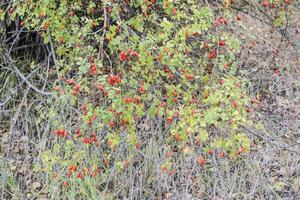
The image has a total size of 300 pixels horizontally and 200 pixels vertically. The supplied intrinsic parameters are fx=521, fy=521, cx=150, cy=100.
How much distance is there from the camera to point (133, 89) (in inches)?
132

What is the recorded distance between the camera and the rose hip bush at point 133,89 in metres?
3.08

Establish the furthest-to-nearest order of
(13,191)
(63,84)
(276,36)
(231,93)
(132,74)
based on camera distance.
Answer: (276,36)
(63,84)
(13,191)
(132,74)
(231,93)

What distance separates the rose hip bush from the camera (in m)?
3.08

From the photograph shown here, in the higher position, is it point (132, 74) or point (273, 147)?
point (132, 74)

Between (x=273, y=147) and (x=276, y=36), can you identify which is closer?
(x=273, y=147)

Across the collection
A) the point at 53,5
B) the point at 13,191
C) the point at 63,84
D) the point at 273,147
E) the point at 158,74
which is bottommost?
the point at 13,191

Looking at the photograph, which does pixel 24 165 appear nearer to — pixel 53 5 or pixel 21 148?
pixel 21 148

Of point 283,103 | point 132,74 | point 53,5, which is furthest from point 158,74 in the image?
point 283,103

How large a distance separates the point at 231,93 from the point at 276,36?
10.5 ft

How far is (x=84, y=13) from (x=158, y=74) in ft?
3.27

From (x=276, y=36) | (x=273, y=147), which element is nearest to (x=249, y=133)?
(x=273, y=147)

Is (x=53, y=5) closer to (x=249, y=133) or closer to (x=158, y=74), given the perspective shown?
(x=158, y=74)

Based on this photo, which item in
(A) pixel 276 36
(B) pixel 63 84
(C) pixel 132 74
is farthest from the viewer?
(A) pixel 276 36

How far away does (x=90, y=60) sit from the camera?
3125mm
